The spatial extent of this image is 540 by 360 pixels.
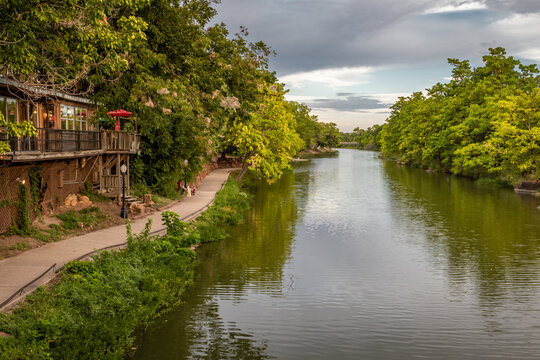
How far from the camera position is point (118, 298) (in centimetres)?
1306

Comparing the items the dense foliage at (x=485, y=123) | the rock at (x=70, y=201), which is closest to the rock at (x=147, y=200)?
the rock at (x=70, y=201)

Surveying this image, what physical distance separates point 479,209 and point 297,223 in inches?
611

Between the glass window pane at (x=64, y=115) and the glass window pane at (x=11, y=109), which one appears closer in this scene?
the glass window pane at (x=11, y=109)

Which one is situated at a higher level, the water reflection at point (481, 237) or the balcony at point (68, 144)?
the balcony at point (68, 144)

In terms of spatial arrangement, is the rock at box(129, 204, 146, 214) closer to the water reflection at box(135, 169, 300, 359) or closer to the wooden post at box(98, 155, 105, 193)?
the wooden post at box(98, 155, 105, 193)

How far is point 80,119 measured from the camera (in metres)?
27.7

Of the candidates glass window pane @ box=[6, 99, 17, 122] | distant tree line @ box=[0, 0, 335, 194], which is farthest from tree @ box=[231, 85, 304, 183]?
glass window pane @ box=[6, 99, 17, 122]

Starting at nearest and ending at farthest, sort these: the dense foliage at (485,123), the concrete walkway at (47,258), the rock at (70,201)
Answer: the concrete walkway at (47,258)
the rock at (70,201)
the dense foliage at (485,123)

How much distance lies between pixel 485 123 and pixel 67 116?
4848 centimetres

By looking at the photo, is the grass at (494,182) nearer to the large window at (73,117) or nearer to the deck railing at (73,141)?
the deck railing at (73,141)

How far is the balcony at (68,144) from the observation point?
17.2 metres

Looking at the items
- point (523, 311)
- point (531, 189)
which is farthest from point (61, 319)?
point (531, 189)

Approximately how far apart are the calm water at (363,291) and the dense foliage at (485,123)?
1657 centimetres

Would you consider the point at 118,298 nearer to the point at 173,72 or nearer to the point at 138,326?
the point at 138,326
